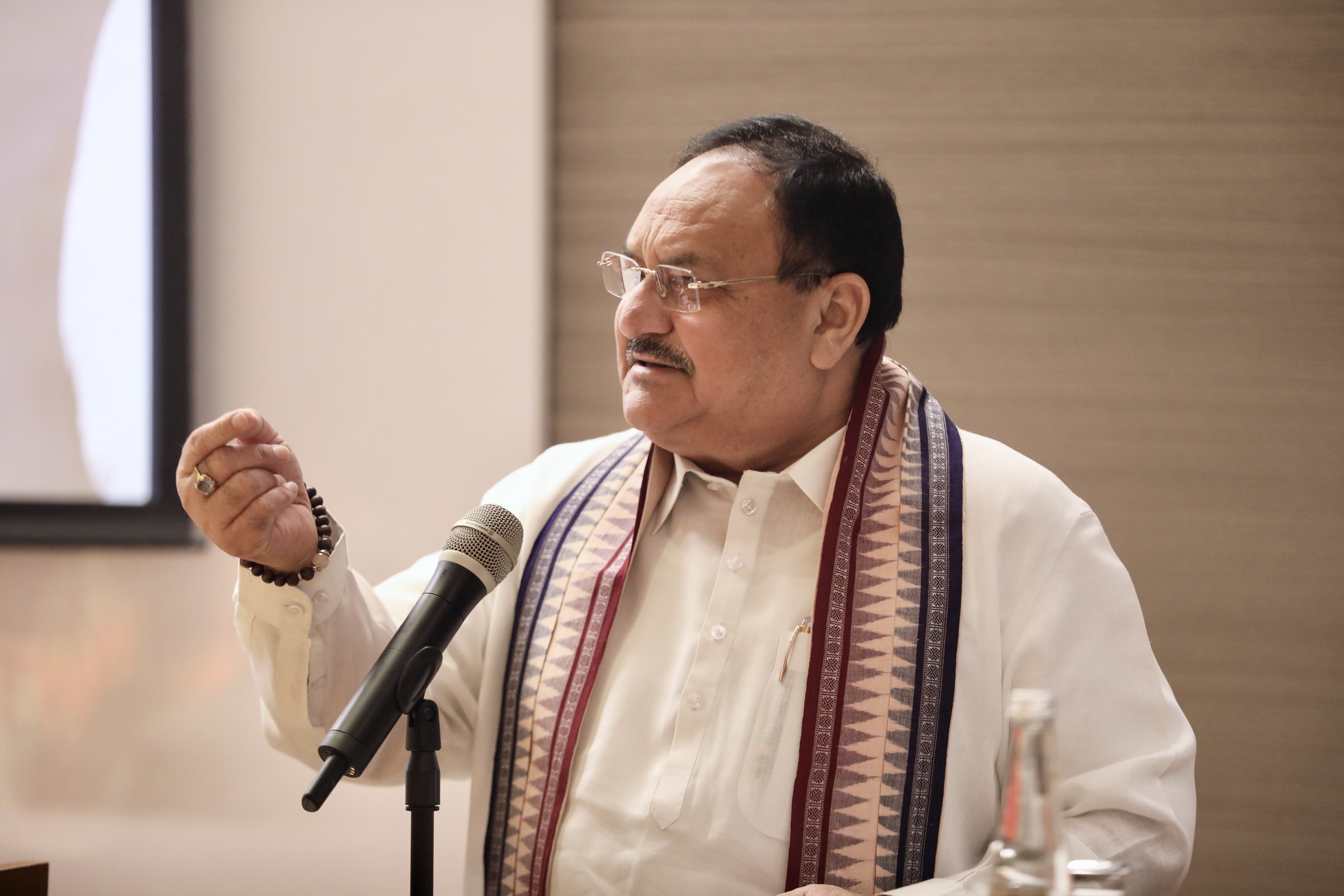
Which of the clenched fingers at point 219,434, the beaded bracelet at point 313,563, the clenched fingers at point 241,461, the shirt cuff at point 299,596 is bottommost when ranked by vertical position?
the shirt cuff at point 299,596

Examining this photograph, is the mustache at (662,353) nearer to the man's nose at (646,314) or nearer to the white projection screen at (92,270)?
the man's nose at (646,314)

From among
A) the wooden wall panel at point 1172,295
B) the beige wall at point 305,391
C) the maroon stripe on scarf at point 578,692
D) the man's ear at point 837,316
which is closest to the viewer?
the maroon stripe on scarf at point 578,692

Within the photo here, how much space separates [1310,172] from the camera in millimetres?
1980

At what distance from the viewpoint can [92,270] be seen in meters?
2.22

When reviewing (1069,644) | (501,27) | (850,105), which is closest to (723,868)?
(1069,644)

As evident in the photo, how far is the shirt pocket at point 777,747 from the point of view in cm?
140

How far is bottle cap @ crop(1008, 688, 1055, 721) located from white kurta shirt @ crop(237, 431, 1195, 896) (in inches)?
27.0

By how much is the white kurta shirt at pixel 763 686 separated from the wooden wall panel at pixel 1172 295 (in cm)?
54

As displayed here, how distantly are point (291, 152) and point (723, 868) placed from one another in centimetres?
172

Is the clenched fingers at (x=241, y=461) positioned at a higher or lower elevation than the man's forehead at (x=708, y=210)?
lower

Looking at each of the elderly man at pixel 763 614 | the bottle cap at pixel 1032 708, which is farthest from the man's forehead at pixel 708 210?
the bottle cap at pixel 1032 708

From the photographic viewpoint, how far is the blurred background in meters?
2.00

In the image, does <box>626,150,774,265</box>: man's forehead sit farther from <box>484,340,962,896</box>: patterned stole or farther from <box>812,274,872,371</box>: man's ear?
<box>484,340,962,896</box>: patterned stole

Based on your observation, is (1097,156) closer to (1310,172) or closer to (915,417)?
(1310,172)
